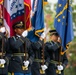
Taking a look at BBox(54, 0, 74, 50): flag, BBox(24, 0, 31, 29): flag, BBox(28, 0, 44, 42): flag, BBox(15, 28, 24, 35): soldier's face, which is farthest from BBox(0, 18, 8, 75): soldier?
BBox(54, 0, 74, 50): flag

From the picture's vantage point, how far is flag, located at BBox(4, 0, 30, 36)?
13.9 metres

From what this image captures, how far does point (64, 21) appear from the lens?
50.0ft

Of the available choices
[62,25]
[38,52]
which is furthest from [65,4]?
[38,52]

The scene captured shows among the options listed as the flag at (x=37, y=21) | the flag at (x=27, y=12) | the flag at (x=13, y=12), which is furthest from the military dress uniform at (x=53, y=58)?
the flag at (x=13, y=12)

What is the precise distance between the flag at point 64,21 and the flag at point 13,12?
1.16 meters

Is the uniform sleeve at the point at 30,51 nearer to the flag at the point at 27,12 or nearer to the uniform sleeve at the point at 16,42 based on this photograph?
the uniform sleeve at the point at 16,42

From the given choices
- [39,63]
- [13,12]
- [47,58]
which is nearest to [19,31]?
[13,12]

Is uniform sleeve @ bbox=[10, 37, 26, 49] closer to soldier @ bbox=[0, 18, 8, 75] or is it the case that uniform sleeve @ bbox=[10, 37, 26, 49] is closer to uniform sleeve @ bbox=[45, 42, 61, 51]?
soldier @ bbox=[0, 18, 8, 75]

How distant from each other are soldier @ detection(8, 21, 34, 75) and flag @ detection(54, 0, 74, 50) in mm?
1680

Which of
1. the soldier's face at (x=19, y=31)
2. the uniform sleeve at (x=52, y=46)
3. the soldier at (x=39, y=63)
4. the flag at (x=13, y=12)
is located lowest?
the soldier at (x=39, y=63)

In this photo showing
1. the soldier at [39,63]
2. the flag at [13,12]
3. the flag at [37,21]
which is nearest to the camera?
the flag at [13,12]

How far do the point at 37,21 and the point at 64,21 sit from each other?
1.08m

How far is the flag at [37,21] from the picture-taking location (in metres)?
14.3

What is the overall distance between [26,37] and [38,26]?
2.56 ft
